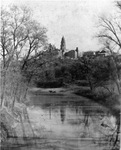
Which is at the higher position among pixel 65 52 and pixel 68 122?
pixel 65 52

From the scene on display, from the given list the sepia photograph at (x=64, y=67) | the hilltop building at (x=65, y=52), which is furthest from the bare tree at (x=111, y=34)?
the hilltop building at (x=65, y=52)

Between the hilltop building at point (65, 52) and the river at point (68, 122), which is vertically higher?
the hilltop building at point (65, 52)

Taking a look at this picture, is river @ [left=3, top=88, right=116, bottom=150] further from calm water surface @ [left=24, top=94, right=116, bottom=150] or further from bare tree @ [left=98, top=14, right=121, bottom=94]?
bare tree @ [left=98, top=14, right=121, bottom=94]

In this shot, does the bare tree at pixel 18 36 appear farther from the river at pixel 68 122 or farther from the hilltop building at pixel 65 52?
the river at pixel 68 122

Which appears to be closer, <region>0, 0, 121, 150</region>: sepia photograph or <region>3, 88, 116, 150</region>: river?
<region>3, 88, 116, 150</region>: river

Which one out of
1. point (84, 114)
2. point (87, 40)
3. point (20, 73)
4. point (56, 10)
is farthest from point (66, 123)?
point (56, 10)

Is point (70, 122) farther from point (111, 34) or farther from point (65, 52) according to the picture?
point (111, 34)

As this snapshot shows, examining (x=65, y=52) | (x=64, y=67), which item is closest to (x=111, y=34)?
(x=65, y=52)

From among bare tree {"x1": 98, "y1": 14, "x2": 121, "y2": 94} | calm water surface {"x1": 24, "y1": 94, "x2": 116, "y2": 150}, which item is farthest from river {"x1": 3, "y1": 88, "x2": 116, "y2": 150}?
bare tree {"x1": 98, "y1": 14, "x2": 121, "y2": 94}

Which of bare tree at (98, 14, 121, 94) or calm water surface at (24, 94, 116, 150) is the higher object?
bare tree at (98, 14, 121, 94)
